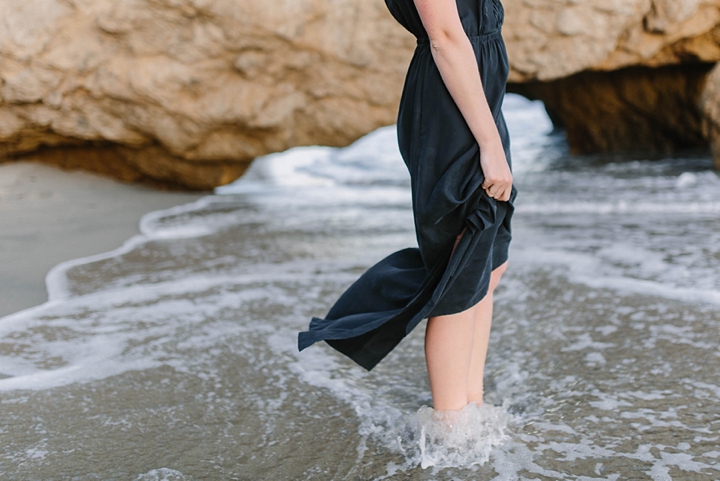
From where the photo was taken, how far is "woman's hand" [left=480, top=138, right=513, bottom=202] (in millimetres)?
1583

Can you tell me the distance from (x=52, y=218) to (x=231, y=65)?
66.4 inches

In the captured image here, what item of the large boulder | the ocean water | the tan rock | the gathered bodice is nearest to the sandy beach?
the ocean water

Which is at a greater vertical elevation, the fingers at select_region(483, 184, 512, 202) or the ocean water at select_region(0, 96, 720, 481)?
the fingers at select_region(483, 184, 512, 202)

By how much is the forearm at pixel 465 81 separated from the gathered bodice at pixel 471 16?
0.07 meters

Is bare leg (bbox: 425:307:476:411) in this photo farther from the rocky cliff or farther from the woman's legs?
the rocky cliff

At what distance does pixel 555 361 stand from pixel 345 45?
11.2 feet

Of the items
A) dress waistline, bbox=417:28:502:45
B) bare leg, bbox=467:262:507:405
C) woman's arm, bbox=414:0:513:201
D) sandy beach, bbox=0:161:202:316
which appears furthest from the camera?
sandy beach, bbox=0:161:202:316

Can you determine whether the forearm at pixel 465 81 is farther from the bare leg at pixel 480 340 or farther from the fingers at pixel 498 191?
the bare leg at pixel 480 340

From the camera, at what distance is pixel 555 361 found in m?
2.40

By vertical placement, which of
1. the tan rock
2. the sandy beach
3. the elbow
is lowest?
the sandy beach

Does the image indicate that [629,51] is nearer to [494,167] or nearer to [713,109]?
[713,109]

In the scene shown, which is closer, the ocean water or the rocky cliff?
the ocean water

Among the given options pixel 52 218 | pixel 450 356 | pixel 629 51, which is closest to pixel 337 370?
pixel 450 356

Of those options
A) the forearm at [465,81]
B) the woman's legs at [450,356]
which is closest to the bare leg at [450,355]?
the woman's legs at [450,356]
